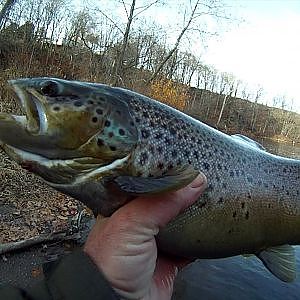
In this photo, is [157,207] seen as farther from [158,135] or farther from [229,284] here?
[229,284]

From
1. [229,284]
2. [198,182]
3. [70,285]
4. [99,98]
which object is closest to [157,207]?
[198,182]

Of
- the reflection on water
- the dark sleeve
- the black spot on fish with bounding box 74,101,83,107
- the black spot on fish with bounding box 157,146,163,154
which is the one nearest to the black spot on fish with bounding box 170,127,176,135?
the black spot on fish with bounding box 157,146,163,154

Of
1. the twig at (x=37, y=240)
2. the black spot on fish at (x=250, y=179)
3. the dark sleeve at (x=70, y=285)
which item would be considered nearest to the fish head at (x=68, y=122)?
the dark sleeve at (x=70, y=285)

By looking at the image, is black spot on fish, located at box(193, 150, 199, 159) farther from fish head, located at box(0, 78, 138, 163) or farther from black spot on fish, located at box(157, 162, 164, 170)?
fish head, located at box(0, 78, 138, 163)

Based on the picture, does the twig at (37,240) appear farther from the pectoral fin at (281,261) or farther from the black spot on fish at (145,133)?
the black spot on fish at (145,133)

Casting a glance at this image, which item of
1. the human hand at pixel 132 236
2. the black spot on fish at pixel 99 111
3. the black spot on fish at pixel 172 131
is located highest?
the black spot on fish at pixel 99 111

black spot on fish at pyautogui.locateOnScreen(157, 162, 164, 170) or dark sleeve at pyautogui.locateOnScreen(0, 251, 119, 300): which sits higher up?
black spot on fish at pyautogui.locateOnScreen(157, 162, 164, 170)

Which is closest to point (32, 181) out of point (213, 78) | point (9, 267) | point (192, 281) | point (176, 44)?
point (9, 267)

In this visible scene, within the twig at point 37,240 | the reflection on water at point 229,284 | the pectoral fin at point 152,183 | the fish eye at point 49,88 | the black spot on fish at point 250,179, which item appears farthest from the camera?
the reflection on water at point 229,284
